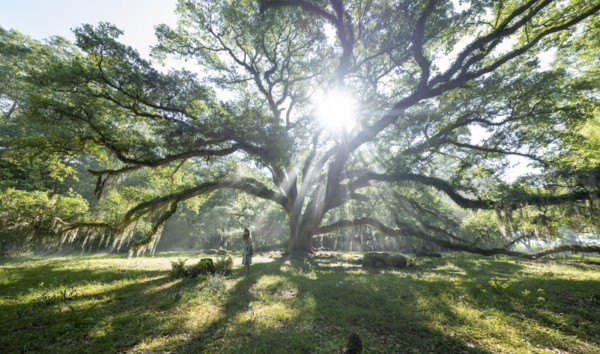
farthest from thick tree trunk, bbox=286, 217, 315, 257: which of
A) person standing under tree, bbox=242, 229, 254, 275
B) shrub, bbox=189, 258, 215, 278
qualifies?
shrub, bbox=189, 258, 215, 278

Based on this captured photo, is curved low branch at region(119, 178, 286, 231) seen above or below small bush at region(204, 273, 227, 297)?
above

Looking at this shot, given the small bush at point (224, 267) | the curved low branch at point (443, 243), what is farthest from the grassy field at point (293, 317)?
the curved low branch at point (443, 243)

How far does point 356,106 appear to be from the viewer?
1495 centimetres

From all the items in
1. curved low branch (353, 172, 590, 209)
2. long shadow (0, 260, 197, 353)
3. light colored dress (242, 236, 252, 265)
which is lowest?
long shadow (0, 260, 197, 353)

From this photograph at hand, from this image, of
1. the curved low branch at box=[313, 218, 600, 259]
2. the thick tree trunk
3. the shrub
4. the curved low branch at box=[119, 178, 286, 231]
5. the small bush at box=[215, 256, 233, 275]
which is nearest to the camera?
the shrub

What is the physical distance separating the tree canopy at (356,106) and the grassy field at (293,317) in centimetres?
595

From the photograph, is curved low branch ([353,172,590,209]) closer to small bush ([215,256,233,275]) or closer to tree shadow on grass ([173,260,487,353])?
tree shadow on grass ([173,260,487,353])

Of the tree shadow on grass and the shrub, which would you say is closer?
the tree shadow on grass

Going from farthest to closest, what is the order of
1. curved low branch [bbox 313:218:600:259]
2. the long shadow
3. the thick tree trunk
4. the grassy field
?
the thick tree trunk, curved low branch [bbox 313:218:600:259], the grassy field, the long shadow

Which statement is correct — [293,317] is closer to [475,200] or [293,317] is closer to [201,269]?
[201,269]

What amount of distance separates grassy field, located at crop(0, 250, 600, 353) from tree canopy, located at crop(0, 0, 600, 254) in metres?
5.95

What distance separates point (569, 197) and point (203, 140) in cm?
1720

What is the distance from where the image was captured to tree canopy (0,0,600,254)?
10.3 m

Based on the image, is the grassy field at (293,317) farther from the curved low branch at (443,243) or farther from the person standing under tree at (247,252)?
the curved low branch at (443,243)
